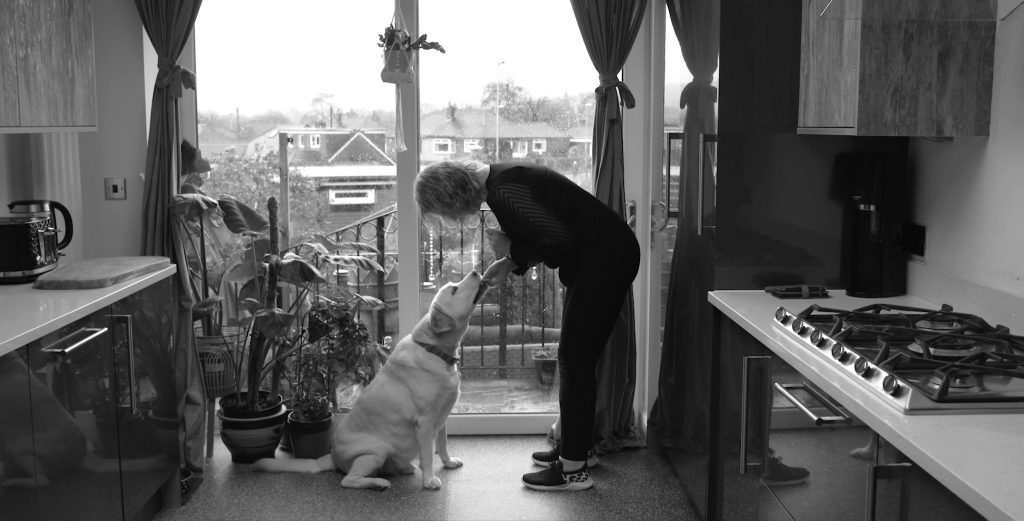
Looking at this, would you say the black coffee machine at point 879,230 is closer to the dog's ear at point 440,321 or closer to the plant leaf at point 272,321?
the dog's ear at point 440,321

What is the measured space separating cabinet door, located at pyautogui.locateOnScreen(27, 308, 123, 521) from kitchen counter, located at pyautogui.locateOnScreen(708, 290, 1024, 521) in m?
1.68

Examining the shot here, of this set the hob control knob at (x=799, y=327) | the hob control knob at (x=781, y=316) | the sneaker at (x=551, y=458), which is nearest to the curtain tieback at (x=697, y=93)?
the hob control knob at (x=781, y=316)

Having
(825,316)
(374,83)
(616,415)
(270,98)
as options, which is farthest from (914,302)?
(270,98)

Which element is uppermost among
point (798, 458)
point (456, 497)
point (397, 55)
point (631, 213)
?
point (397, 55)

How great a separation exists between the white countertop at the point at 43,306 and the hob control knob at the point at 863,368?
1717 mm

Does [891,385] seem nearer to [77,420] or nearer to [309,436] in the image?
[77,420]

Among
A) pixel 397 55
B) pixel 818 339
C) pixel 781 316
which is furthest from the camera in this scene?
pixel 397 55

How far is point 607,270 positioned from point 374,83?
1.37m

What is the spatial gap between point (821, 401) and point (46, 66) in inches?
89.9

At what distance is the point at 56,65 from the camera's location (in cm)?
284

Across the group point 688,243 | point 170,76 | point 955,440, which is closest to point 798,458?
point 955,440

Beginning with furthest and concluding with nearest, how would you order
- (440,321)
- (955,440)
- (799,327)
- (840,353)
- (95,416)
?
1. (440,321)
2. (95,416)
3. (799,327)
4. (840,353)
5. (955,440)

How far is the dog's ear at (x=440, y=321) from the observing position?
3398mm

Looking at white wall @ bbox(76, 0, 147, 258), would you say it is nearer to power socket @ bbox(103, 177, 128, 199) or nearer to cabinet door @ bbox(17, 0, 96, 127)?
power socket @ bbox(103, 177, 128, 199)
